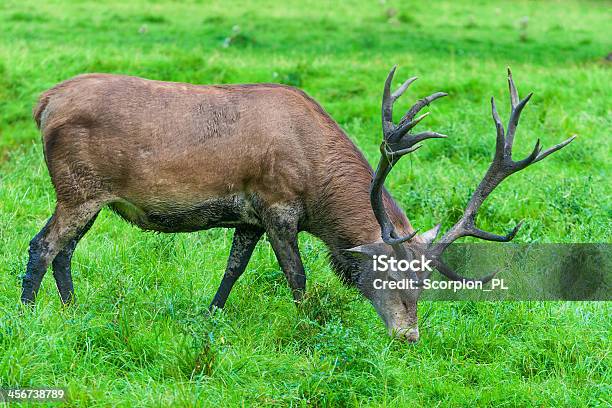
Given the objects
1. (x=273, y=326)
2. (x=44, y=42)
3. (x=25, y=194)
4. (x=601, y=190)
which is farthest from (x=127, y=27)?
(x=273, y=326)

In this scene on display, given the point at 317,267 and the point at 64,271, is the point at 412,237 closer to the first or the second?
the point at 317,267

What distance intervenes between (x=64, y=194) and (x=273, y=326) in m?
1.64

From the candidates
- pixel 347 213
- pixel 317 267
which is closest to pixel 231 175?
pixel 347 213

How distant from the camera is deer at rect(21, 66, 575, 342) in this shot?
5797 mm

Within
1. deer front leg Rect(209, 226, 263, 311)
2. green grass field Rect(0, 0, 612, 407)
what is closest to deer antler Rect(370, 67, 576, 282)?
green grass field Rect(0, 0, 612, 407)

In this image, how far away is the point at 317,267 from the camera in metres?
6.91

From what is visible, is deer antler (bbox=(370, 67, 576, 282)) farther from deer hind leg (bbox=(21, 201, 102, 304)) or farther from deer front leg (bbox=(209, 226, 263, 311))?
deer hind leg (bbox=(21, 201, 102, 304))

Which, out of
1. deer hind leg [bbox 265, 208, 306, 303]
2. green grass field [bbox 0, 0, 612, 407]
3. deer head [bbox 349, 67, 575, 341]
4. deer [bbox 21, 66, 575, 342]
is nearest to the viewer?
green grass field [bbox 0, 0, 612, 407]

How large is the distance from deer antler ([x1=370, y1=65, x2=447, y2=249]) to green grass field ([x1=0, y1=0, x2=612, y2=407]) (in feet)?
1.89

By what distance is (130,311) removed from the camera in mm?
5812

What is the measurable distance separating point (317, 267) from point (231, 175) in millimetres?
1357

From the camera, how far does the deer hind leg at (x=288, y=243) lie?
5.93 meters

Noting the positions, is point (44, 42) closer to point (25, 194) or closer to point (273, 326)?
point (25, 194)

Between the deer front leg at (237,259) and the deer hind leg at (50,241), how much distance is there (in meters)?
1.07
